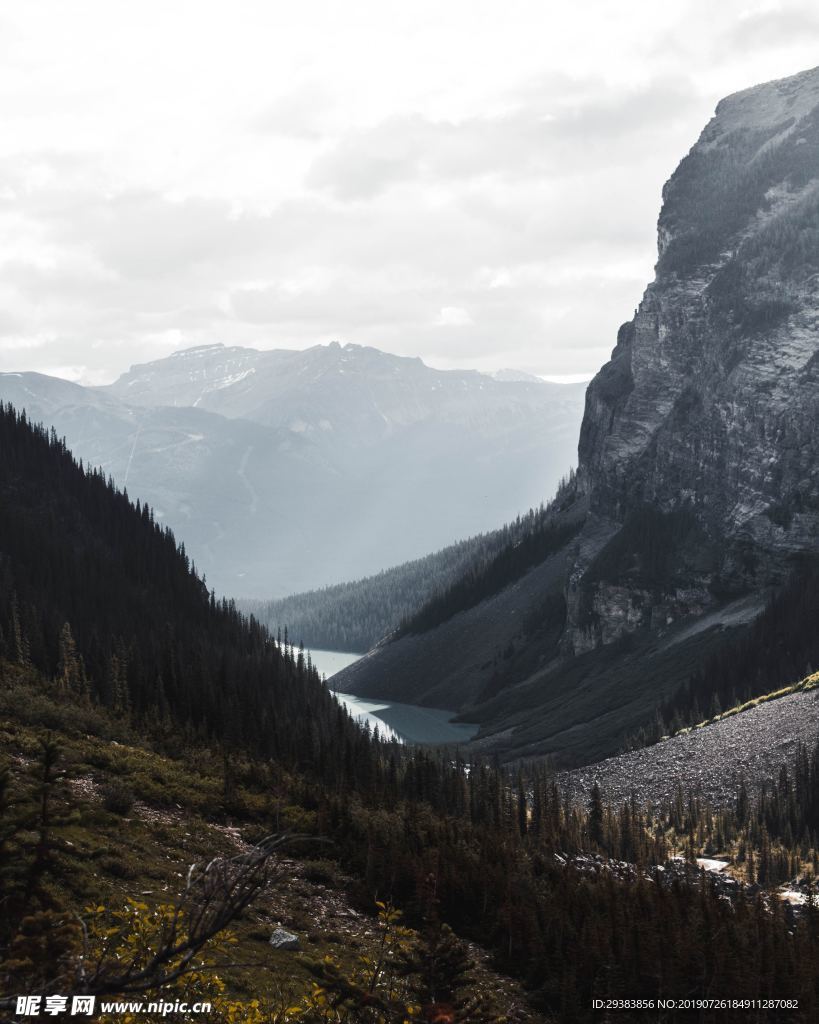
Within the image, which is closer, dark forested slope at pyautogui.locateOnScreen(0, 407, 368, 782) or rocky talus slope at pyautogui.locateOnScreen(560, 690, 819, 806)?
dark forested slope at pyautogui.locateOnScreen(0, 407, 368, 782)

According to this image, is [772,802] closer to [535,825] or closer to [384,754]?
[535,825]

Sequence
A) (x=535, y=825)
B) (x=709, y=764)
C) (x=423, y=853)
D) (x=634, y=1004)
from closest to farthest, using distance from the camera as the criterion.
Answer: (x=634, y=1004), (x=423, y=853), (x=535, y=825), (x=709, y=764)

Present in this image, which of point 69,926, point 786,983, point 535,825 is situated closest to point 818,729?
point 535,825

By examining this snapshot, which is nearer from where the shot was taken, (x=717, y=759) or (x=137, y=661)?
(x=137, y=661)

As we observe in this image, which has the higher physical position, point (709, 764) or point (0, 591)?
point (0, 591)

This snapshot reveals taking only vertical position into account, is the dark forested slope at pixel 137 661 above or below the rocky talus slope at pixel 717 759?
above

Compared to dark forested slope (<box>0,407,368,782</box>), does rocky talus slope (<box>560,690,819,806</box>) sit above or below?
below

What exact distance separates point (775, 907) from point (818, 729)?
93.7m

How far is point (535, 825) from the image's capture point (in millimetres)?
117750

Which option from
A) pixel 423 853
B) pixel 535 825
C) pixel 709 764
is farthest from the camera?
pixel 709 764

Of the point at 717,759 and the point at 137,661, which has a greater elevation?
the point at 137,661

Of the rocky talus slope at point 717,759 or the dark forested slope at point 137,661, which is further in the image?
the rocky talus slope at point 717,759

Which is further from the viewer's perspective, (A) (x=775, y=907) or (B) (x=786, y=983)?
(A) (x=775, y=907)

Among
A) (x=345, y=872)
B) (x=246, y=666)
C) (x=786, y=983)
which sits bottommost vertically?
(x=786, y=983)
